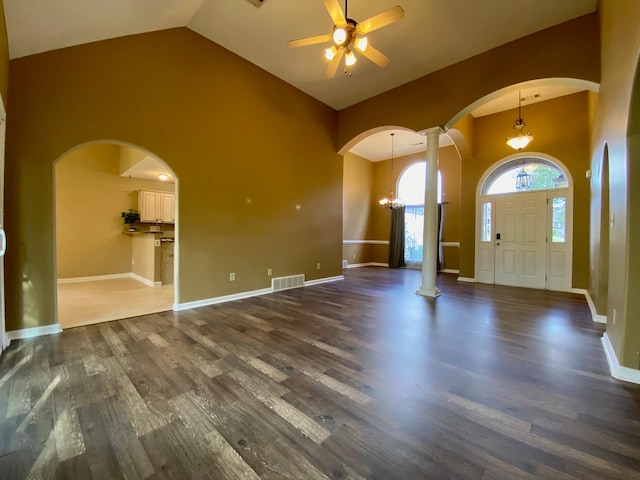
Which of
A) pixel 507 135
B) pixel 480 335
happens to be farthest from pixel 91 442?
pixel 507 135

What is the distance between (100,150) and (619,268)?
924cm

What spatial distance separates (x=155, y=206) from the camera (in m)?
7.16

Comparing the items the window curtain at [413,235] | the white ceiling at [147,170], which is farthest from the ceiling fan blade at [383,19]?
the window curtain at [413,235]

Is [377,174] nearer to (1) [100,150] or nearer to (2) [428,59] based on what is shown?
(2) [428,59]

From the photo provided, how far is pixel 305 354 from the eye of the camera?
2.54 m

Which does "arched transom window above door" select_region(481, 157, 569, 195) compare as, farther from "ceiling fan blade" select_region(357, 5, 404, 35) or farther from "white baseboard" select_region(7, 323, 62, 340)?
"white baseboard" select_region(7, 323, 62, 340)

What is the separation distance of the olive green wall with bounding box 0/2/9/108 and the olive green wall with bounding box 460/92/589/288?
25.1 feet


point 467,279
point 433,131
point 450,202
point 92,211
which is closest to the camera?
point 433,131

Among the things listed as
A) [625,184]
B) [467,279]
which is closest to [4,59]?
[625,184]

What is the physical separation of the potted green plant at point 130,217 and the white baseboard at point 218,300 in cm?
412

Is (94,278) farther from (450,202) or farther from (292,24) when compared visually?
(450,202)

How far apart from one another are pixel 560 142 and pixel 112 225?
1026 cm

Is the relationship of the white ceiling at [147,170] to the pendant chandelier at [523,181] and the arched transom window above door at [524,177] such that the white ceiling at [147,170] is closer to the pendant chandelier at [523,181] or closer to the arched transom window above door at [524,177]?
the arched transom window above door at [524,177]

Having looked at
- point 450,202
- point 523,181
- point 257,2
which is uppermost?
point 257,2
